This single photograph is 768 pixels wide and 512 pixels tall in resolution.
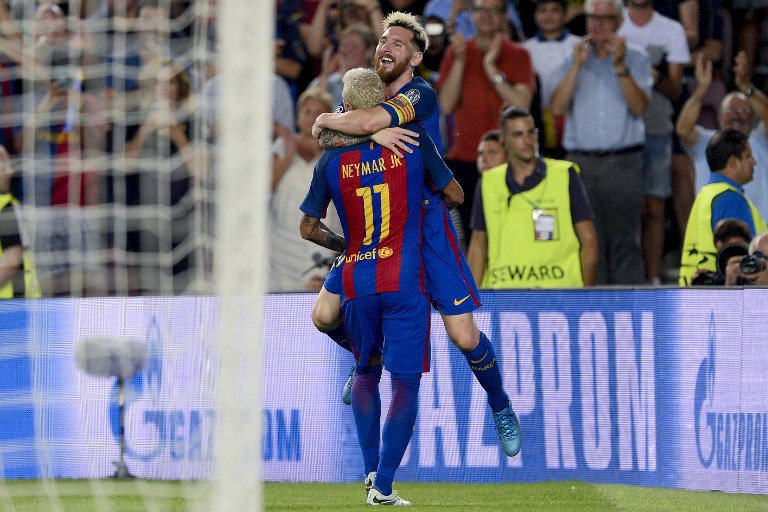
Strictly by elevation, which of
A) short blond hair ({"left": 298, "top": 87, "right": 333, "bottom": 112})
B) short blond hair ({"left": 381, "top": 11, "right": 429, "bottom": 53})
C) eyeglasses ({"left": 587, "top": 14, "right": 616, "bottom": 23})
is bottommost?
short blond hair ({"left": 381, "top": 11, "right": 429, "bottom": 53})

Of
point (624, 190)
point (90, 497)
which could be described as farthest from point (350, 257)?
point (624, 190)

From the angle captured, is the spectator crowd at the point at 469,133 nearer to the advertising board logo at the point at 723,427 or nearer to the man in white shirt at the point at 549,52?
the man in white shirt at the point at 549,52

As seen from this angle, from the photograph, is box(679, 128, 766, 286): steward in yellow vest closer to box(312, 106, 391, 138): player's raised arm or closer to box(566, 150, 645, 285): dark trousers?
box(566, 150, 645, 285): dark trousers

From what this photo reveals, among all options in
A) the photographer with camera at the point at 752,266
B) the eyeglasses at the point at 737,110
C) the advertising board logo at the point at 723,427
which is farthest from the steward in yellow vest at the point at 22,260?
the eyeglasses at the point at 737,110

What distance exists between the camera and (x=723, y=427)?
801 cm

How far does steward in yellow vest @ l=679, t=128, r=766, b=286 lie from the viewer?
9477 millimetres

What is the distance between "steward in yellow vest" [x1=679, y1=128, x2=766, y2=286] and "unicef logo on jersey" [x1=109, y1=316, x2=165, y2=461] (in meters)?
3.68

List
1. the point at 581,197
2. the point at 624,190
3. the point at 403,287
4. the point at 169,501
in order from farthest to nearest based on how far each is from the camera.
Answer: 1. the point at 624,190
2. the point at 581,197
3. the point at 169,501
4. the point at 403,287

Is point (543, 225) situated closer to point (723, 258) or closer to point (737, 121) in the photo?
point (723, 258)

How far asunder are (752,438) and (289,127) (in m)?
4.84

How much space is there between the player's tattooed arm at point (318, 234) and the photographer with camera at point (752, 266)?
2.89m

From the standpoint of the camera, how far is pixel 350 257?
7.02 meters

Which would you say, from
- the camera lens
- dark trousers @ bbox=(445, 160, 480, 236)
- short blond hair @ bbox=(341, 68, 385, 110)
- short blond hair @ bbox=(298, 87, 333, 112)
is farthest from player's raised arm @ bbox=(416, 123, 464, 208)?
short blond hair @ bbox=(298, 87, 333, 112)

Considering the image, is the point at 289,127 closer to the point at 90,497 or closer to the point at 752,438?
the point at 90,497
